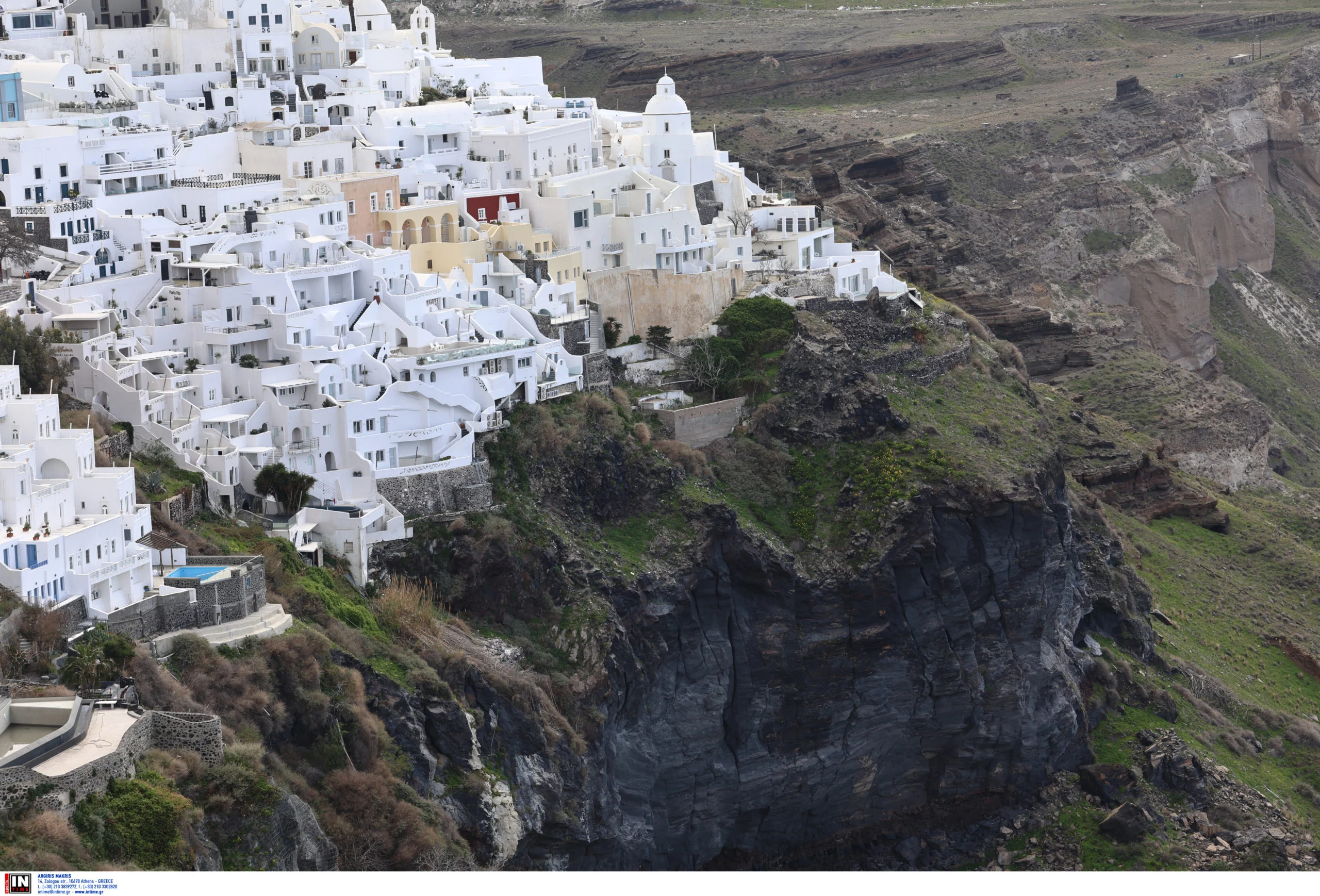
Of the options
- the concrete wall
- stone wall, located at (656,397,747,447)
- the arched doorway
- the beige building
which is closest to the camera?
the arched doorway

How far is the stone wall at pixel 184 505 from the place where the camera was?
73750mm

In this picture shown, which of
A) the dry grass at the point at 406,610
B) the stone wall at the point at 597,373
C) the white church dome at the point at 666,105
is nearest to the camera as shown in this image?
the dry grass at the point at 406,610

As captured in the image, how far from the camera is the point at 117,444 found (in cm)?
7669

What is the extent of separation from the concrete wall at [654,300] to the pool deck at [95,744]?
123ft

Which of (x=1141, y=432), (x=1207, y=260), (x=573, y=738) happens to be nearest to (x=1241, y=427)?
(x=1141, y=432)

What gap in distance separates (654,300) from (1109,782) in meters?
24.5

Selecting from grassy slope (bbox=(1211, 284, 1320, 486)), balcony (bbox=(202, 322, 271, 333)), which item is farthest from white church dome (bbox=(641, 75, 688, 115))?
grassy slope (bbox=(1211, 284, 1320, 486))

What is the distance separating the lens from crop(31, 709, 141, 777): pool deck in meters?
57.6

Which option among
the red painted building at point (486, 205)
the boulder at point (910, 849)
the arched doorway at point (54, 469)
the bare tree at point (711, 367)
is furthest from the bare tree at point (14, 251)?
the boulder at point (910, 849)

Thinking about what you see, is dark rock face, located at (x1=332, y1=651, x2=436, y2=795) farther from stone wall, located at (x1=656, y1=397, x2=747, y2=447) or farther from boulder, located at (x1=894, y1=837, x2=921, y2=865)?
boulder, located at (x1=894, y1=837, x2=921, y2=865)

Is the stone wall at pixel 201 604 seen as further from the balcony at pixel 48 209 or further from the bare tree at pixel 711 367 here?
the bare tree at pixel 711 367

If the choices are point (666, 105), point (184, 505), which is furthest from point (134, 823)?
point (666, 105)

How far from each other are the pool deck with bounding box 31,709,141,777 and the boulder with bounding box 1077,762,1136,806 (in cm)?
4568

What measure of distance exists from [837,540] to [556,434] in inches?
481
